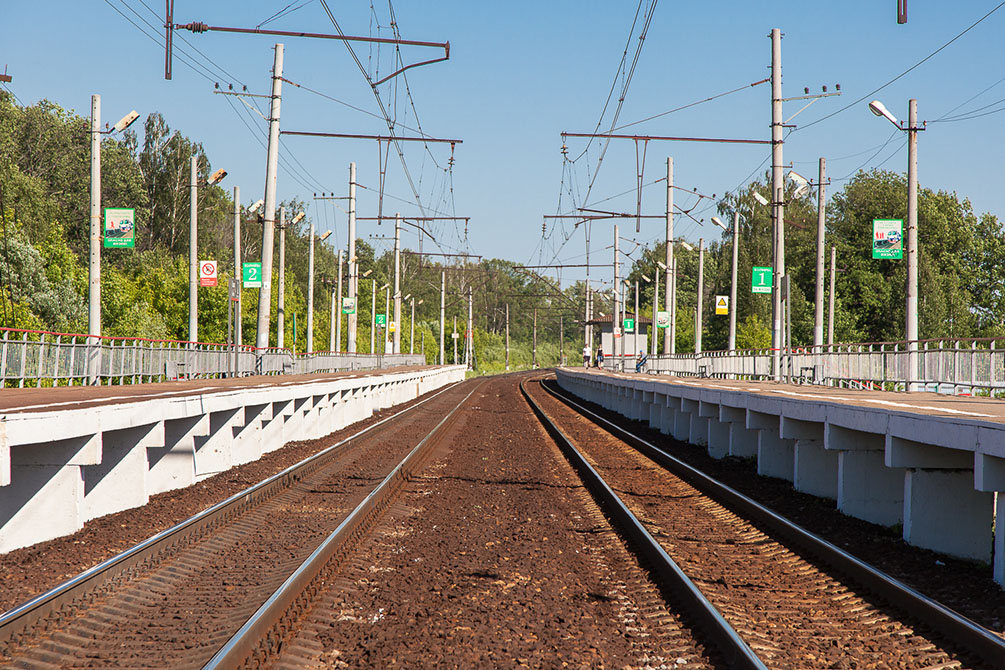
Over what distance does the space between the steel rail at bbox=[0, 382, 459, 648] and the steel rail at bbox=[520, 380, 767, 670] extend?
164 inches

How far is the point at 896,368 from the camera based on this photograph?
28766mm

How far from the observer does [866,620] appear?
723cm

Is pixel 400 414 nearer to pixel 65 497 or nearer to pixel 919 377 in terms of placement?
pixel 919 377

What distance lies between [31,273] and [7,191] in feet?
50.0

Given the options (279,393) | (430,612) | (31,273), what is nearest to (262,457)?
(279,393)

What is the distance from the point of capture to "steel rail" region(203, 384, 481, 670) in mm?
5852

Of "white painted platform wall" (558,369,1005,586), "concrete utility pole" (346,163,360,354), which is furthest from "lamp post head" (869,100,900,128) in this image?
"concrete utility pole" (346,163,360,354)

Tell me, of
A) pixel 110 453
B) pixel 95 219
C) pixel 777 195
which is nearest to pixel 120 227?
pixel 95 219

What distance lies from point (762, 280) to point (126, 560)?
34.1 metres

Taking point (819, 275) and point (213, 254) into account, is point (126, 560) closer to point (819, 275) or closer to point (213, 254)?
point (819, 275)

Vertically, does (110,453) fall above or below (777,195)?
below

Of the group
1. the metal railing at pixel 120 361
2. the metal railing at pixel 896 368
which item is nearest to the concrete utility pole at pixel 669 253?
the metal railing at pixel 896 368

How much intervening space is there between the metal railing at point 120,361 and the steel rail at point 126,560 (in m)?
14.2

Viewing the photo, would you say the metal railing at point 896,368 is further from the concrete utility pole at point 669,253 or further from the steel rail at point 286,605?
the steel rail at point 286,605
